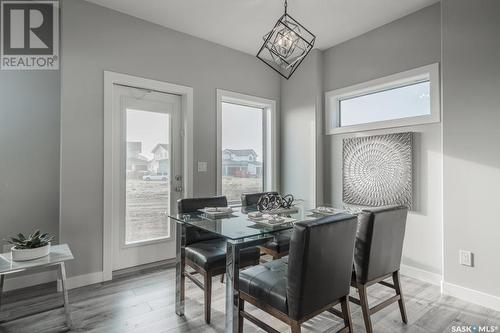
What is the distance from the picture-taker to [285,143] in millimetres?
4285

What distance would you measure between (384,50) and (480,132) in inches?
56.6

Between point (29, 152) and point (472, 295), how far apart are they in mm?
4345

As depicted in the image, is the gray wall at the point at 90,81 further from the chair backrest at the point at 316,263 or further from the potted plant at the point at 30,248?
the chair backrest at the point at 316,263

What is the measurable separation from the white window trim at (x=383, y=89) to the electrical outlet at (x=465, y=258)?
1.27 m

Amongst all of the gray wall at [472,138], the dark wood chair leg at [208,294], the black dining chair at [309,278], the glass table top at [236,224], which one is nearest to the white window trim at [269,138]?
the glass table top at [236,224]

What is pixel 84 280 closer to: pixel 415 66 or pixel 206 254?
pixel 206 254

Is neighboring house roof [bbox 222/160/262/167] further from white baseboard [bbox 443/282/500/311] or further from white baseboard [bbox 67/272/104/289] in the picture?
white baseboard [bbox 443/282/500/311]

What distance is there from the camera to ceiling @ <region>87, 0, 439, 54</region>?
2.78 meters

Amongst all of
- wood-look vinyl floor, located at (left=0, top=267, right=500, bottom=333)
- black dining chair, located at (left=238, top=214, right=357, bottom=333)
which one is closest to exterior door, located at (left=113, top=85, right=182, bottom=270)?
wood-look vinyl floor, located at (left=0, top=267, right=500, bottom=333)

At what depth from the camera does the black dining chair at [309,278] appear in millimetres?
1414

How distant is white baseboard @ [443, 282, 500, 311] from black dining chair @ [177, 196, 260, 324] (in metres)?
1.80

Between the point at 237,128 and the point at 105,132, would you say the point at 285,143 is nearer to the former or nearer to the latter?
the point at 237,128

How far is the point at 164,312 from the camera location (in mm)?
2238

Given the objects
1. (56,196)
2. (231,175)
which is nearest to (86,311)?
(56,196)
